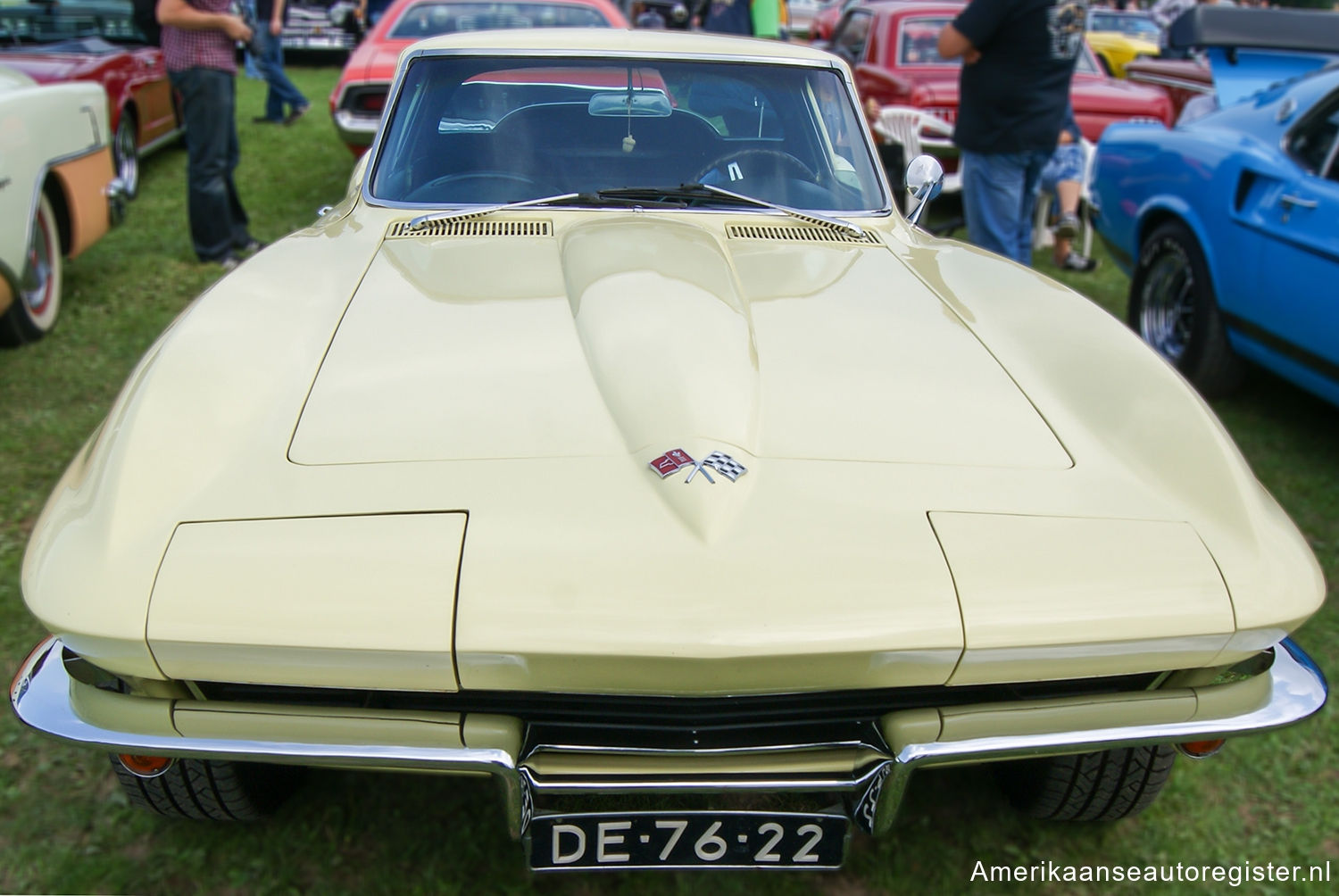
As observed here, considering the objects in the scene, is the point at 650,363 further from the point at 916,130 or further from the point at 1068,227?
the point at 916,130

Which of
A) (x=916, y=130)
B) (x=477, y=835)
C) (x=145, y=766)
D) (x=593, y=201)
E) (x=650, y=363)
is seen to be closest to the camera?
(x=145, y=766)

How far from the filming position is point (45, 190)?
4488mm

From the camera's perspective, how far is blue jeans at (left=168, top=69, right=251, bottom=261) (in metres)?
5.11

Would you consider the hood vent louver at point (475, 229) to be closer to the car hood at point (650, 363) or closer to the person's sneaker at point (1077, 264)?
the car hood at point (650, 363)

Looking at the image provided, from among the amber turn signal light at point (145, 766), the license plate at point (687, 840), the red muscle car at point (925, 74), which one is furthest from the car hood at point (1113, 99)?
the amber turn signal light at point (145, 766)

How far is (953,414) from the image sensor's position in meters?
1.79

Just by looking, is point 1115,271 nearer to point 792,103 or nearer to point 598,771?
point 792,103

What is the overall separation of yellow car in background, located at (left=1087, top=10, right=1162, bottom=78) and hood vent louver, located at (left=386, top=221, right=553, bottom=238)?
10.8 metres

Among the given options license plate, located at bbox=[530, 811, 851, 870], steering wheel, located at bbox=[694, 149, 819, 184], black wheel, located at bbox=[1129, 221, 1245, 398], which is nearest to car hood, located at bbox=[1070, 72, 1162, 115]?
black wheel, located at bbox=[1129, 221, 1245, 398]

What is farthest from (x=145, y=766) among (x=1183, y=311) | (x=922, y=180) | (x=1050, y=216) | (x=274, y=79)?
(x=274, y=79)

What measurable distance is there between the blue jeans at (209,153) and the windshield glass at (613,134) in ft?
9.38

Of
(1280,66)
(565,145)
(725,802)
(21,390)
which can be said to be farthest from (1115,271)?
(21,390)

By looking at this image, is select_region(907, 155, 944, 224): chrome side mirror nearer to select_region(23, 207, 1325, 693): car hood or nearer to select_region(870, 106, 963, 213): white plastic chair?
select_region(23, 207, 1325, 693): car hood

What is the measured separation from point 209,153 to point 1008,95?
12.9 ft
